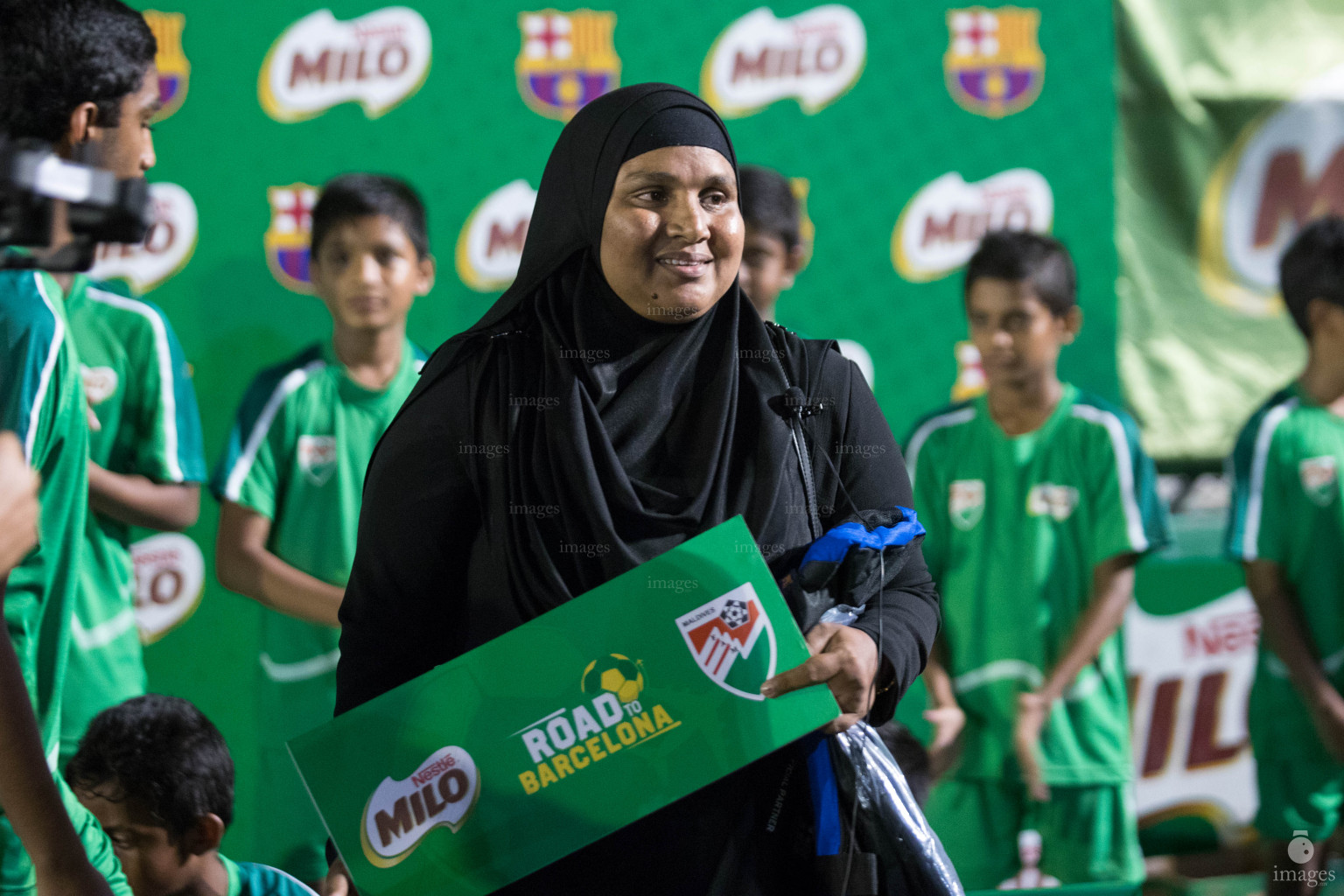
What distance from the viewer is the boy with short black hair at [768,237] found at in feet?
9.62

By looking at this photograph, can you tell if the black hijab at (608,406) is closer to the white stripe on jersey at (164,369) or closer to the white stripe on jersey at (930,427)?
the white stripe on jersey at (164,369)

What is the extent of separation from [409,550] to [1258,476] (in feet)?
8.68

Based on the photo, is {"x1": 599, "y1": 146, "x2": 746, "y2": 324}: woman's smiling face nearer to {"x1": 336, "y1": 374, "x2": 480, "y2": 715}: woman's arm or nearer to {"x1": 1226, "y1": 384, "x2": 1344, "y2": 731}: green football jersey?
{"x1": 336, "y1": 374, "x2": 480, "y2": 715}: woman's arm

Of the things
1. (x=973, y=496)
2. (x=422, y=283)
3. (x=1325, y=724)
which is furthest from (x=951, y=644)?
(x=422, y=283)

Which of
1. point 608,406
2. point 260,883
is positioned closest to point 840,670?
point 608,406

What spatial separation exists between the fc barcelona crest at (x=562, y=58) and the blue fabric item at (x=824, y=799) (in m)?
2.36

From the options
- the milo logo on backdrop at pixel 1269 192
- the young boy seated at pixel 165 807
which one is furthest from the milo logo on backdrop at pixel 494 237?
the milo logo on backdrop at pixel 1269 192

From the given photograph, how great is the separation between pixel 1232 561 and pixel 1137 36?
1571 millimetres

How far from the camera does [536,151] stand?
332cm

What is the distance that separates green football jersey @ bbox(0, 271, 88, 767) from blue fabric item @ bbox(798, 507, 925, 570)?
0.92 metres

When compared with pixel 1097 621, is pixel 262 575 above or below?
A: above

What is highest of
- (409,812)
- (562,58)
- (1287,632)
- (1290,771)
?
(562,58)

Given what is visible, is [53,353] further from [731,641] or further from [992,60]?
[992,60]

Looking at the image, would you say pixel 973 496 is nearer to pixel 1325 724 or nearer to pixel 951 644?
pixel 951 644
